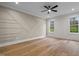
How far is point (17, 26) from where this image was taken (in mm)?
1857

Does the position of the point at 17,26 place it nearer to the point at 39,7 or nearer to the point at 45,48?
the point at 39,7

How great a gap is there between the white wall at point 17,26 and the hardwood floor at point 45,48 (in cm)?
12

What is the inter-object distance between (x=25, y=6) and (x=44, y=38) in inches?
30.9

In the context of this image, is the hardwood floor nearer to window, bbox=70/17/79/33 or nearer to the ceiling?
window, bbox=70/17/79/33

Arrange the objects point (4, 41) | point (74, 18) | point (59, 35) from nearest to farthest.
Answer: point (4, 41)
point (74, 18)
point (59, 35)

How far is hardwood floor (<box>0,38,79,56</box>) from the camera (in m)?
1.78

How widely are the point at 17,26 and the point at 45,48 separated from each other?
0.73m

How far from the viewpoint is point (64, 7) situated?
1830mm

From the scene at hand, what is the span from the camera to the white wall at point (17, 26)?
1747 mm

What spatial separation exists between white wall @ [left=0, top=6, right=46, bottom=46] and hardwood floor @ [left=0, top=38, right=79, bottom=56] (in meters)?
0.12

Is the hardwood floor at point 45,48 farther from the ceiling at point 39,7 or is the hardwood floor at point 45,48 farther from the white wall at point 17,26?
the ceiling at point 39,7

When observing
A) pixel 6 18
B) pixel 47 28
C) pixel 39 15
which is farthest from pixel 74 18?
pixel 6 18

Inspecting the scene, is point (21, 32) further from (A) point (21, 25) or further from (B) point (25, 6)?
(B) point (25, 6)

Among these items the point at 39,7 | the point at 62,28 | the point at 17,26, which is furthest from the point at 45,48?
the point at 39,7
